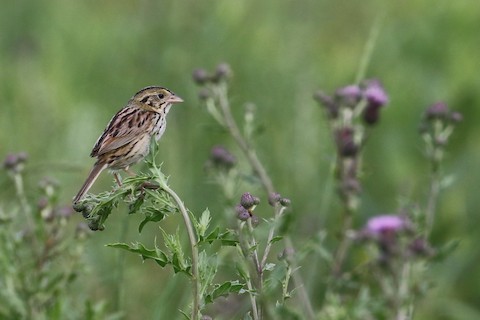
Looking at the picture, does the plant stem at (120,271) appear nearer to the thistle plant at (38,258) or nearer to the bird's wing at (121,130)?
the thistle plant at (38,258)

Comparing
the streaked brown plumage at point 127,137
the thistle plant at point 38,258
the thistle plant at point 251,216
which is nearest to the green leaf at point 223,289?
the thistle plant at point 251,216

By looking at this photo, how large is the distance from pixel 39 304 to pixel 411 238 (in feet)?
6.40

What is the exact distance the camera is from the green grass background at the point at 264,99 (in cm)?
602

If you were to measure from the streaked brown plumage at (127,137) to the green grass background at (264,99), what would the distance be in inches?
72.6

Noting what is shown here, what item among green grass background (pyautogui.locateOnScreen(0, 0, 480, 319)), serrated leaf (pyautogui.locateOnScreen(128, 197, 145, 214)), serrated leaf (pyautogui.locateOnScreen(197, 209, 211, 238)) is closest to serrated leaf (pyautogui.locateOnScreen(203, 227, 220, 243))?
serrated leaf (pyautogui.locateOnScreen(197, 209, 211, 238))

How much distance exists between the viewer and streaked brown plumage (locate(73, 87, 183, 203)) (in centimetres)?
326

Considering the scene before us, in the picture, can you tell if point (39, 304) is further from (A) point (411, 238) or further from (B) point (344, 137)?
(A) point (411, 238)

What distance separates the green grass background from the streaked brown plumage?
6.05 ft

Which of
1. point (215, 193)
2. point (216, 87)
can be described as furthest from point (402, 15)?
point (216, 87)

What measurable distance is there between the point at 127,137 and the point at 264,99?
12.9 feet

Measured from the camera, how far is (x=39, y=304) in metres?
4.02

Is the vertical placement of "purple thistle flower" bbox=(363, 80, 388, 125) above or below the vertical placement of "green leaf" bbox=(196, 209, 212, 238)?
above

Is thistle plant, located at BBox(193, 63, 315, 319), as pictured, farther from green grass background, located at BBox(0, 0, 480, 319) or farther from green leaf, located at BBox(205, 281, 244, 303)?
green grass background, located at BBox(0, 0, 480, 319)

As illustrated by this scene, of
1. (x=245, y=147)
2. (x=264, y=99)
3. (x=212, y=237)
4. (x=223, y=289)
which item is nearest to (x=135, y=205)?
(x=212, y=237)
